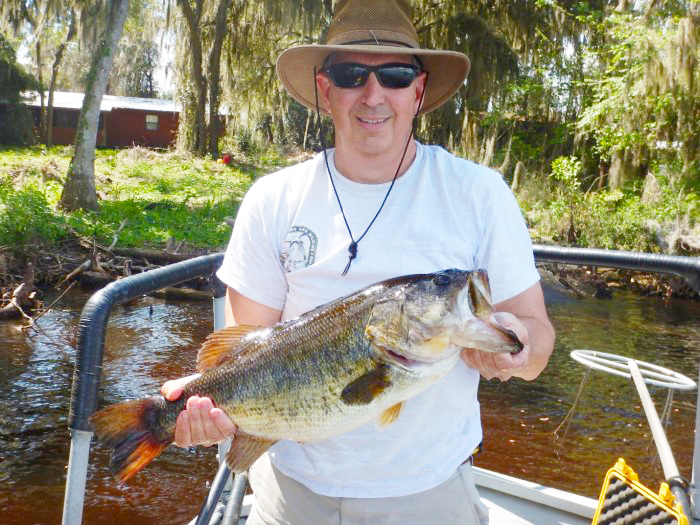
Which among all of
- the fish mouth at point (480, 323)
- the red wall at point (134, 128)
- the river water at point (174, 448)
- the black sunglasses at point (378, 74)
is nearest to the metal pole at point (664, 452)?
the fish mouth at point (480, 323)

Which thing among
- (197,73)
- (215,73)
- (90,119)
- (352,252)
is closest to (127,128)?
(197,73)

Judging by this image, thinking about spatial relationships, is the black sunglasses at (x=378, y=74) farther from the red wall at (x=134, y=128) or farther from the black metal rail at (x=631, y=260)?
the red wall at (x=134, y=128)

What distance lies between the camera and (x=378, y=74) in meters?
2.20

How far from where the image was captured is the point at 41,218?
14312 mm

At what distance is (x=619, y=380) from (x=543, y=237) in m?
8.40

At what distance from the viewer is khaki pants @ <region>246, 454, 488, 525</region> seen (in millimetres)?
2004

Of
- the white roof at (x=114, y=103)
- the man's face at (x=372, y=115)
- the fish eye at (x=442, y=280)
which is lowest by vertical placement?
the fish eye at (x=442, y=280)

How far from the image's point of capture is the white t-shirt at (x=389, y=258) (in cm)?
201

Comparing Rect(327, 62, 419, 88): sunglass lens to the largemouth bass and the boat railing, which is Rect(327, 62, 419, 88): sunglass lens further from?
the boat railing

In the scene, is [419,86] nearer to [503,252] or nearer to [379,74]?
[379,74]

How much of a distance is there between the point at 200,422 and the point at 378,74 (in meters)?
1.11

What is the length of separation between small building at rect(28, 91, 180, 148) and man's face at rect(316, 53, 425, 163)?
131ft

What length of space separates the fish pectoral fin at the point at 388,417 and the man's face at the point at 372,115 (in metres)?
0.74

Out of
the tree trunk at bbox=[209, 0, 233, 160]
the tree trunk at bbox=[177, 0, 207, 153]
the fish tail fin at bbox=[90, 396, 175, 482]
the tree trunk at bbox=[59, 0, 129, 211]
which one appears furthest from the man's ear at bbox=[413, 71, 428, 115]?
the tree trunk at bbox=[177, 0, 207, 153]
